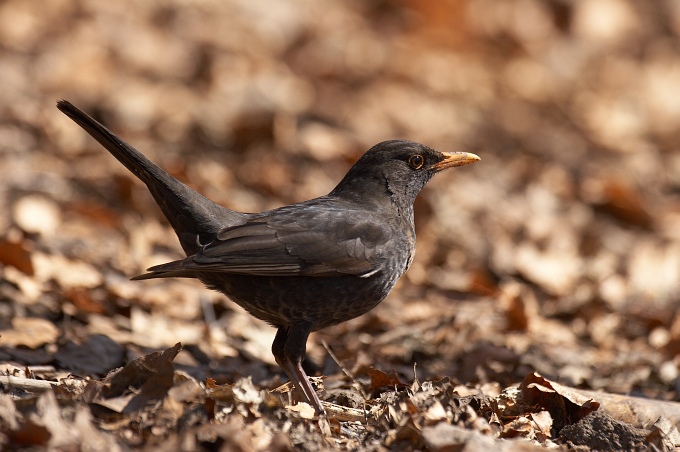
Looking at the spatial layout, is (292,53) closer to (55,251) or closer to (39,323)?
(55,251)

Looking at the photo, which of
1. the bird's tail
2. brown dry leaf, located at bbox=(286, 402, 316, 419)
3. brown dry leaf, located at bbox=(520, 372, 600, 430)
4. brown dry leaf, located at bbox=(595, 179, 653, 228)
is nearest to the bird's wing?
the bird's tail

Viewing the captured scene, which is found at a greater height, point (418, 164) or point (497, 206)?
point (418, 164)

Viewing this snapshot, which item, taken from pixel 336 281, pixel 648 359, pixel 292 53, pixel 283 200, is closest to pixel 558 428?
pixel 336 281

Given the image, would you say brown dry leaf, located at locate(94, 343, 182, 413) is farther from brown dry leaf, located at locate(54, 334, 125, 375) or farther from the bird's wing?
brown dry leaf, located at locate(54, 334, 125, 375)

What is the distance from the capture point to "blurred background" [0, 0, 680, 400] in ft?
17.3

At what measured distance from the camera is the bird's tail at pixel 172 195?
443 cm

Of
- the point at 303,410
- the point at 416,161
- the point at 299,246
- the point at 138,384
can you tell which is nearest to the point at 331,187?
the point at 416,161

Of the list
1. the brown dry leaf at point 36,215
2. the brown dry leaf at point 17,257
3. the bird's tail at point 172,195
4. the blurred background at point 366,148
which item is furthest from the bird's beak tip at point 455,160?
the brown dry leaf at point 36,215

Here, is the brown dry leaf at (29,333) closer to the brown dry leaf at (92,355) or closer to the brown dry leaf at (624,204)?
the brown dry leaf at (92,355)

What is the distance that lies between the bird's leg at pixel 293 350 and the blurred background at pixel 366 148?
1.30 ft

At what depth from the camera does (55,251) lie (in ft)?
19.3

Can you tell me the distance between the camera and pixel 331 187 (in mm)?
7969

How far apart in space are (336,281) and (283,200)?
3.25 m

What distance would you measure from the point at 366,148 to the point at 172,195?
455 centimetres
